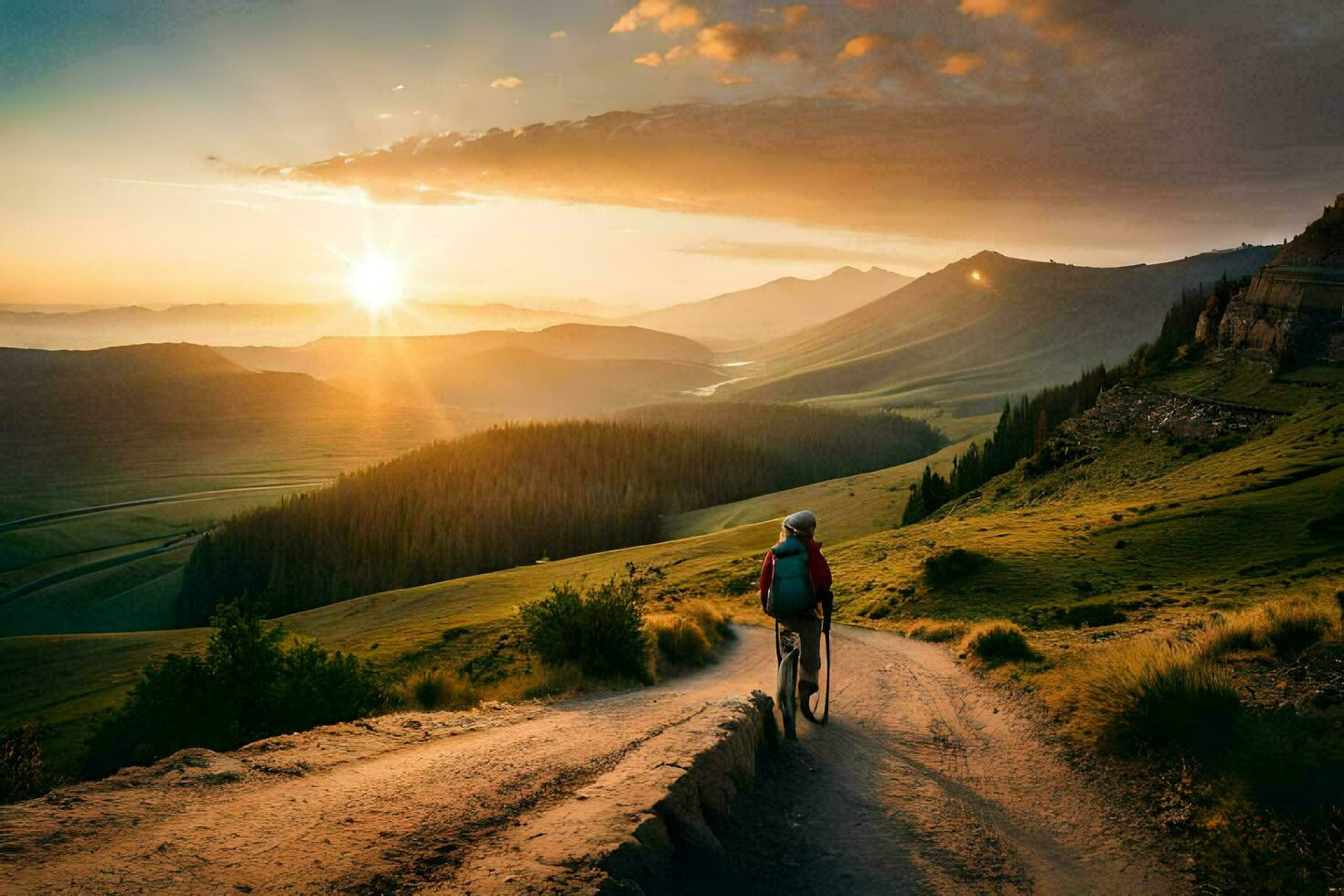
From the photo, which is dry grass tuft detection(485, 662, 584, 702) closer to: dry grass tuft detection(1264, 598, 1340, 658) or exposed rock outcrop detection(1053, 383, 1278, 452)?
dry grass tuft detection(1264, 598, 1340, 658)

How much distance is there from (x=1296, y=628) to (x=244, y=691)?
2662 centimetres

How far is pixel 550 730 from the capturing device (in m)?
11.7

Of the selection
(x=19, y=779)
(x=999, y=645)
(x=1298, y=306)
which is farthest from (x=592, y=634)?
(x=1298, y=306)

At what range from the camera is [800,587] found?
12414 millimetres

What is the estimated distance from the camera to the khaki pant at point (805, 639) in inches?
495

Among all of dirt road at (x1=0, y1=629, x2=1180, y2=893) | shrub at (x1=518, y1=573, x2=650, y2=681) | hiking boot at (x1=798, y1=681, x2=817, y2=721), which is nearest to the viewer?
dirt road at (x1=0, y1=629, x2=1180, y2=893)

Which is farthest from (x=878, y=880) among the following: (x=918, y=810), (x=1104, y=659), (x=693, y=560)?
(x=693, y=560)

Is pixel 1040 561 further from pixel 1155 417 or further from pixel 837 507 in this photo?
pixel 837 507

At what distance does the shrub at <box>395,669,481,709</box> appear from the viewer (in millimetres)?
16938

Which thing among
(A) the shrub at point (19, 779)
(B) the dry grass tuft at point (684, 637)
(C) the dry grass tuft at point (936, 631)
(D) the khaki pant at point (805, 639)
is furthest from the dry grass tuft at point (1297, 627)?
(A) the shrub at point (19, 779)

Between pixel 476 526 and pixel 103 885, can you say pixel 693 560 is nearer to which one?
pixel 103 885

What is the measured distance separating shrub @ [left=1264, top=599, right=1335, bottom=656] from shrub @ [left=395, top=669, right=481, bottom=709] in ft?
51.5

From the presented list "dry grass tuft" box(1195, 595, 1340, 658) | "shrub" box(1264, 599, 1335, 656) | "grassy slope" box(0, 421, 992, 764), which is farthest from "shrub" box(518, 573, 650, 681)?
"grassy slope" box(0, 421, 992, 764)

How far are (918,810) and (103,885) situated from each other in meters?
8.84
